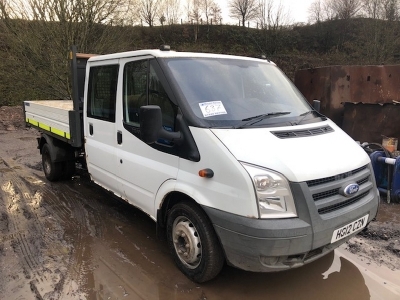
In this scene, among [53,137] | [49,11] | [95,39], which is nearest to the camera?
[53,137]

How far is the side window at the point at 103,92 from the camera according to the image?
396cm

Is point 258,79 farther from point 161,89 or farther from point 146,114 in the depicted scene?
point 146,114

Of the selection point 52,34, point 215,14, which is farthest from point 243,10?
point 52,34

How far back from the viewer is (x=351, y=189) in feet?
9.14

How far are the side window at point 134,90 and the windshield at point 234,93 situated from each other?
39 cm

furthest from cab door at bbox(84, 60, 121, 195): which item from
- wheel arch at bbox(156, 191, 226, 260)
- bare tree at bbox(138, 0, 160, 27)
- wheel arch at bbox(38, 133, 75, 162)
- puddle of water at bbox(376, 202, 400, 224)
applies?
→ bare tree at bbox(138, 0, 160, 27)

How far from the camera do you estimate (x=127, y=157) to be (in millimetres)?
3758

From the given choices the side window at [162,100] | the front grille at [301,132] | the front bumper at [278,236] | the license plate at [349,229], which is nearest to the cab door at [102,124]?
the side window at [162,100]

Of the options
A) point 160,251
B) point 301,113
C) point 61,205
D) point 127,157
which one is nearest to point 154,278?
point 160,251

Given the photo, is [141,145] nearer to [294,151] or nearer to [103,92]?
[103,92]

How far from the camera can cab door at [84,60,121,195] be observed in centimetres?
399

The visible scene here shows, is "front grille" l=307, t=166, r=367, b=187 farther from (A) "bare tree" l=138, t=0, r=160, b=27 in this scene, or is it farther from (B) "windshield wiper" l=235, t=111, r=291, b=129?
(A) "bare tree" l=138, t=0, r=160, b=27

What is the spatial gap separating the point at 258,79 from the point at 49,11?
12762mm

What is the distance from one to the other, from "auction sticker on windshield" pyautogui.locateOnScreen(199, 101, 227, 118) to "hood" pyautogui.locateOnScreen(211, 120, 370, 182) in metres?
0.25
